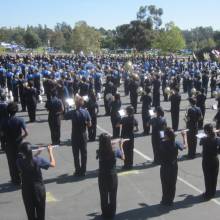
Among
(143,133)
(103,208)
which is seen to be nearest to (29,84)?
(143,133)

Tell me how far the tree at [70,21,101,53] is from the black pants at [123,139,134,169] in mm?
66970

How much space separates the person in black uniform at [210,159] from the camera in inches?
406

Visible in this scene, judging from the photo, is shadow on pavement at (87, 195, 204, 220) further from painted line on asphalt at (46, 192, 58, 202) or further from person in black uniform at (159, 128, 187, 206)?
painted line on asphalt at (46, 192, 58, 202)

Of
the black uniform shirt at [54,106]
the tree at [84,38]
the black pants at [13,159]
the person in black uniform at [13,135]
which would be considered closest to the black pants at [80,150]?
the person in black uniform at [13,135]

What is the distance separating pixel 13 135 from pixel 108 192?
3.30 m

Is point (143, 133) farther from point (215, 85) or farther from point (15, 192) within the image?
point (215, 85)

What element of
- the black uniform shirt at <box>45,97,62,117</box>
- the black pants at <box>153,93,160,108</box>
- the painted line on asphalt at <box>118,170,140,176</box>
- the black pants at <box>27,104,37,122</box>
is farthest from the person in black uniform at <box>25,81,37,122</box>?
the painted line on asphalt at <box>118,170,140,176</box>

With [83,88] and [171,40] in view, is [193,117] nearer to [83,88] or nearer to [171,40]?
[83,88]

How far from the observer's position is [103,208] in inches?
368

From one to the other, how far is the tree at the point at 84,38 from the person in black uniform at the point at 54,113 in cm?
6366

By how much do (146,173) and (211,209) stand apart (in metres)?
2.96

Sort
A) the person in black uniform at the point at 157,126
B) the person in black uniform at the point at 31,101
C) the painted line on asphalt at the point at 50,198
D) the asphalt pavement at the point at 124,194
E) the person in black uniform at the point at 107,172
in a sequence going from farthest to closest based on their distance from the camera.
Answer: the person in black uniform at the point at 31,101, the person in black uniform at the point at 157,126, the painted line on asphalt at the point at 50,198, the asphalt pavement at the point at 124,194, the person in black uniform at the point at 107,172

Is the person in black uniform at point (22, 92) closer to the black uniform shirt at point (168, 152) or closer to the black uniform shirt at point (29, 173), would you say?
the black uniform shirt at point (168, 152)

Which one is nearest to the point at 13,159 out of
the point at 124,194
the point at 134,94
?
the point at 124,194
